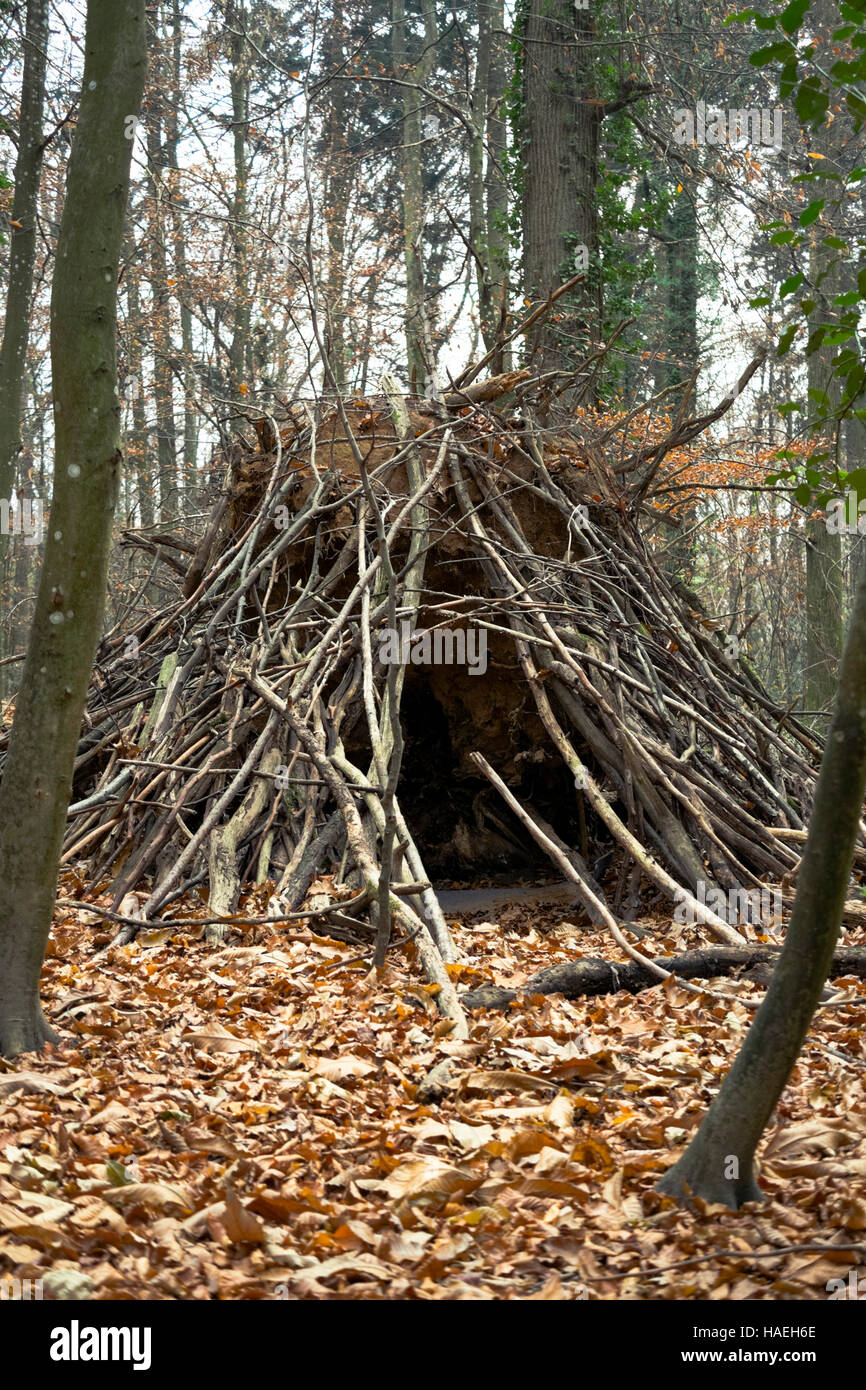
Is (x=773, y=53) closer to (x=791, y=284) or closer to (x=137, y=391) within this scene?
(x=791, y=284)

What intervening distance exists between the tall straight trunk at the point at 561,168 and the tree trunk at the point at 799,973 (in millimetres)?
8490

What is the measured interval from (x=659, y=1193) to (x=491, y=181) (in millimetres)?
19006

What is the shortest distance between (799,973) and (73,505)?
2365 mm

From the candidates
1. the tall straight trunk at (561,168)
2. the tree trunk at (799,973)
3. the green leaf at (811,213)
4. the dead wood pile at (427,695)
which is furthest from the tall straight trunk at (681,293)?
the tree trunk at (799,973)

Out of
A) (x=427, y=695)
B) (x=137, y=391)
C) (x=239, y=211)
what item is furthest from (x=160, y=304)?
(x=427, y=695)

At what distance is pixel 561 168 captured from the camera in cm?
1016

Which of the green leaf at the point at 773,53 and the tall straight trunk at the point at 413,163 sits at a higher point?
the tall straight trunk at the point at 413,163

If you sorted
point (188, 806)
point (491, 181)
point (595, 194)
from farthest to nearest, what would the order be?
point (491, 181) < point (595, 194) < point (188, 806)

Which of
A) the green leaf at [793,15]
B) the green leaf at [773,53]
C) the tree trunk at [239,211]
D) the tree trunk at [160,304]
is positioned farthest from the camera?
the tree trunk at [160,304]

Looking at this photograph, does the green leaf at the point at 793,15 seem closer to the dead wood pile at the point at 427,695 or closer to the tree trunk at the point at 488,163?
the dead wood pile at the point at 427,695

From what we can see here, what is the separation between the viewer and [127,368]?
14.8 m

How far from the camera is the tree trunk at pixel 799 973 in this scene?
217 centimetres
